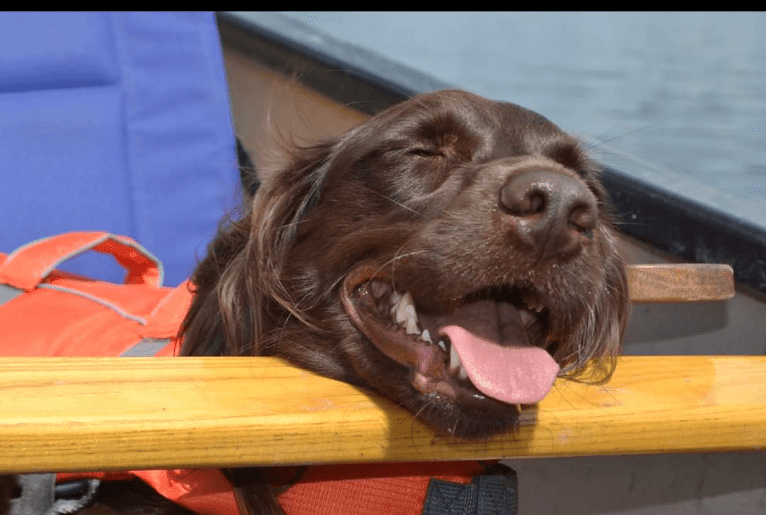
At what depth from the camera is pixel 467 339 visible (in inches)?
57.3

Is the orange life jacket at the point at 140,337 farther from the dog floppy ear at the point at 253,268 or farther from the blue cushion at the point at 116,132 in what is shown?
the blue cushion at the point at 116,132

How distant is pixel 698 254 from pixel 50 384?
6.24 ft

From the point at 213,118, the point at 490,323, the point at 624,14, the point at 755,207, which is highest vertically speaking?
the point at 490,323

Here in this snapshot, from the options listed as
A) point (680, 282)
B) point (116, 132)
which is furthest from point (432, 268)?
point (116, 132)

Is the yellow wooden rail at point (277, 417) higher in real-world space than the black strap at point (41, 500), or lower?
Result: higher

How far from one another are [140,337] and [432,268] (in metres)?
0.94

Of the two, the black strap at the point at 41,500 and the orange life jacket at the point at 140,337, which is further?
the black strap at the point at 41,500

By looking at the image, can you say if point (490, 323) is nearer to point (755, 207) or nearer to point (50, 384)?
point (50, 384)

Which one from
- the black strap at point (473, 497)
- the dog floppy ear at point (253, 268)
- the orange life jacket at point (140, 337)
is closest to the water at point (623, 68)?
the orange life jacket at point (140, 337)

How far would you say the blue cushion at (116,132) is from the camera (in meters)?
3.10

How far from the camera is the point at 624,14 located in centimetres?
2047

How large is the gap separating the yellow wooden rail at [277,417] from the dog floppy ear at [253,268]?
41 centimetres

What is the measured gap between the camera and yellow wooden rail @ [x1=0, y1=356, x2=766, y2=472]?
1066mm
